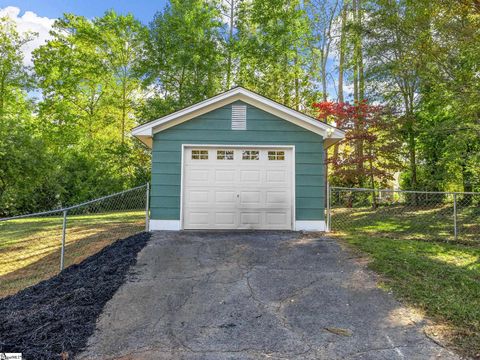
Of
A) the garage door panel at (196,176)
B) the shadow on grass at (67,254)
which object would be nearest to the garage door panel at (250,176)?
the garage door panel at (196,176)

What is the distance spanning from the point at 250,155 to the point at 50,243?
19.4 feet

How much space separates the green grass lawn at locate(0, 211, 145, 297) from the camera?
19.9 ft

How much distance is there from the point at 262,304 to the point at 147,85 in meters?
15.6

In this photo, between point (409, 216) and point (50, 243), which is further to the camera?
point (409, 216)

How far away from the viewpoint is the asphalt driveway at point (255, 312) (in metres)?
2.77

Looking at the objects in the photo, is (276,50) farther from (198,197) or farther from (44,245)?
(44,245)

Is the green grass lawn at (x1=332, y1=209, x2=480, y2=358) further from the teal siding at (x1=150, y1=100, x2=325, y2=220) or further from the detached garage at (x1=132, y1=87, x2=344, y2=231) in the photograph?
the detached garage at (x1=132, y1=87, x2=344, y2=231)

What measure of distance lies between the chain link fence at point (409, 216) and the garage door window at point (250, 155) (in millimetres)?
2100

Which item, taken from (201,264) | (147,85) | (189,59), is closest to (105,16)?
(147,85)

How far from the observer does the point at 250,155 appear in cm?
769

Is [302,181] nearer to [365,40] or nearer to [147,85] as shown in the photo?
[365,40]

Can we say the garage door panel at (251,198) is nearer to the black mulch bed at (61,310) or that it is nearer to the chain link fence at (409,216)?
the chain link fence at (409,216)

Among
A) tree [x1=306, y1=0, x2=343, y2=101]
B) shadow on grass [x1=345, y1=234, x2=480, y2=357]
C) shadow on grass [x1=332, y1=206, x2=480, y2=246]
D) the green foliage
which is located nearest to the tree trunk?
the green foliage

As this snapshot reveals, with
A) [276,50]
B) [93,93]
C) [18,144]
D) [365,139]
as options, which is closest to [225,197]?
[365,139]
